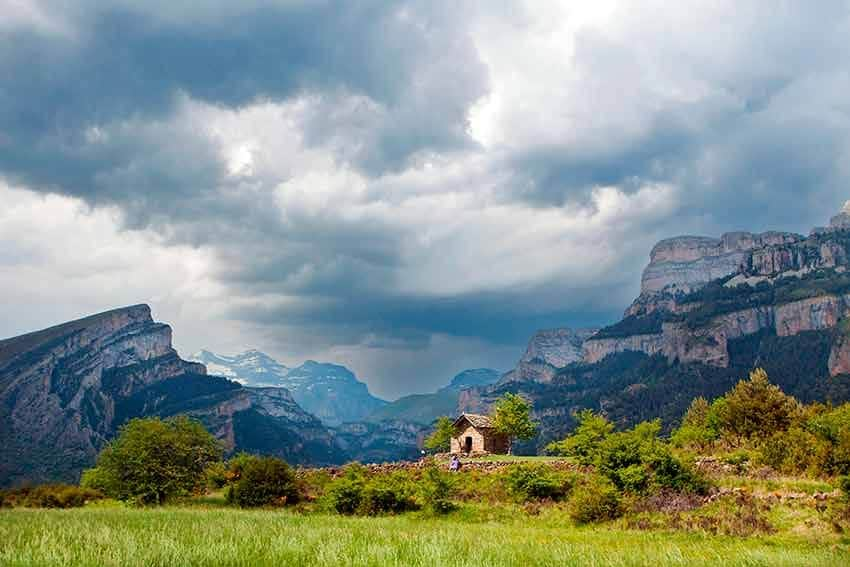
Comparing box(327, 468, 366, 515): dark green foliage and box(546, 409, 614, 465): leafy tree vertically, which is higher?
box(546, 409, 614, 465): leafy tree

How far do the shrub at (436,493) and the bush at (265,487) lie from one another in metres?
10.2

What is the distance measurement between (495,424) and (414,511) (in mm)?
39171

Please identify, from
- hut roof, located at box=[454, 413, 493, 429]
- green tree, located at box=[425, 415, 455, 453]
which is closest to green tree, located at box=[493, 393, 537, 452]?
hut roof, located at box=[454, 413, 493, 429]

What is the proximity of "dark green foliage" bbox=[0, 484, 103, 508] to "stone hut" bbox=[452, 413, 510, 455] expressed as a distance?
39.9 metres

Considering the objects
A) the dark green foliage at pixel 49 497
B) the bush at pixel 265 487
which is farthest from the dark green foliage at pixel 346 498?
the dark green foliage at pixel 49 497

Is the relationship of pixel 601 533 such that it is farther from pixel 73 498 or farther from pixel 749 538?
pixel 73 498

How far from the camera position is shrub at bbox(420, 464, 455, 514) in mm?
34406

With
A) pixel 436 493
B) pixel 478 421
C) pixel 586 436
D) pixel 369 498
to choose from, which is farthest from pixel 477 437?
pixel 369 498

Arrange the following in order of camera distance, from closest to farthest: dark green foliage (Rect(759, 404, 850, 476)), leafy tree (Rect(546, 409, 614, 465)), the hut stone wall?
dark green foliage (Rect(759, 404, 850, 476)), leafy tree (Rect(546, 409, 614, 465)), the hut stone wall

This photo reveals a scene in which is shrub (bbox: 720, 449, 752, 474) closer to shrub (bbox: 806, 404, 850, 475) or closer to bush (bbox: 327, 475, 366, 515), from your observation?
shrub (bbox: 806, 404, 850, 475)

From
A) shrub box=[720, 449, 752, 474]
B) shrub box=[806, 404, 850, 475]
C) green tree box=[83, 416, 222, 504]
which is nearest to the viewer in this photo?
shrub box=[806, 404, 850, 475]

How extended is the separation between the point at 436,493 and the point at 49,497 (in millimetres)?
30957

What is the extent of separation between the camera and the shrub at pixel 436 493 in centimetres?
3441

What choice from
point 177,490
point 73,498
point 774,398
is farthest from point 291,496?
point 774,398
